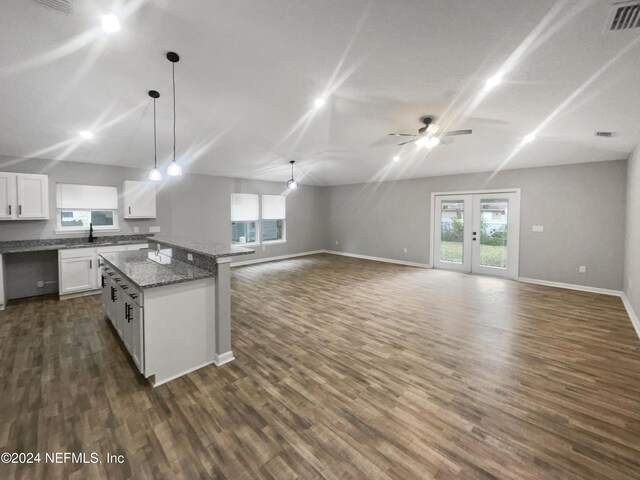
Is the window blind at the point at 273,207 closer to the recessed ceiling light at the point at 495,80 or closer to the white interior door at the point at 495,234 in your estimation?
the white interior door at the point at 495,234

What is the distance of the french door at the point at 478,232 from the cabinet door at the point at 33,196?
8269 millimetres

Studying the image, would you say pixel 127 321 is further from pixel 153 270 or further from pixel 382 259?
pixel 382 259

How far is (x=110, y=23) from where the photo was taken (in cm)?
233

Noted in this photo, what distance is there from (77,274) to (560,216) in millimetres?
9189

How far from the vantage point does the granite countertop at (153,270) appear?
2375mm

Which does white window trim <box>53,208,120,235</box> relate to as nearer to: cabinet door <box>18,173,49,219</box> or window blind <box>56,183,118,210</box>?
window blind <box>56,183,118,210</box>

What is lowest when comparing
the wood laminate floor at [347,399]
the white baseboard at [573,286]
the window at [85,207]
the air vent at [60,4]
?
the wood laminate floor at [347,399]

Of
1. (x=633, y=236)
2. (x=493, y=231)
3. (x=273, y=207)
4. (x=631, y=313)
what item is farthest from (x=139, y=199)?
(x=631, y=313)

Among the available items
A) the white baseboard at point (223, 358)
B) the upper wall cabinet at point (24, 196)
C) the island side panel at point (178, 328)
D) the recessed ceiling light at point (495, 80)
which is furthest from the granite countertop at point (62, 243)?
the recessed ceiling light at point (495, 80)

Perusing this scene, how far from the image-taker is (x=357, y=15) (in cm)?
217

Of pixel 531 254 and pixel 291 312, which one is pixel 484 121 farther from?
pixel 291 312

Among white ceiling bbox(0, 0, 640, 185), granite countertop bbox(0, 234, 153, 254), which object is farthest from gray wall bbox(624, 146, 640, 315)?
granite countertop bbox(0, 234, 153, 254)

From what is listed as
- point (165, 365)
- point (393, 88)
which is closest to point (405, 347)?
point (165, 365)

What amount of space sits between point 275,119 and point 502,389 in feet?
14.5
